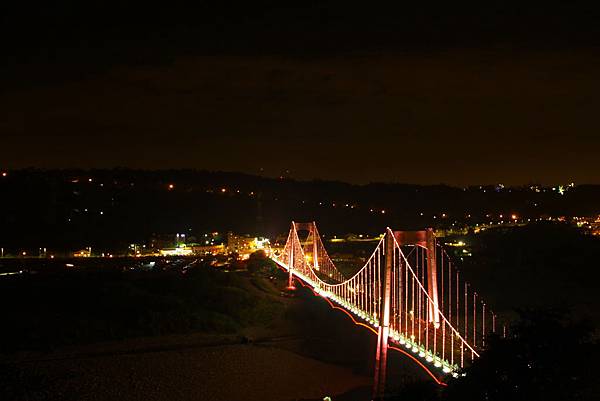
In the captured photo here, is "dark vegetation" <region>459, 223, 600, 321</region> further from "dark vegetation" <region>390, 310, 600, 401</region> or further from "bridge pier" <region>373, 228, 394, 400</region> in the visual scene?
"dark vegetation" <region>390, 310, 600, 401</region>

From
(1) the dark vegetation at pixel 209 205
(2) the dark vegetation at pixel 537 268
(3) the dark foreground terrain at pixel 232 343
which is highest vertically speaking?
(1) the dark vegetation at pixel 209 205

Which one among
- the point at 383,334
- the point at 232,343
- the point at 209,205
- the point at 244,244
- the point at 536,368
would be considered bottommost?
the point at 232,343

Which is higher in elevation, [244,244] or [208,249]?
[244,244]

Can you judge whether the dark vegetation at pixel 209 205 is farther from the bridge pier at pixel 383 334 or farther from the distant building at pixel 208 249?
the bridge pier at pixel 383 334

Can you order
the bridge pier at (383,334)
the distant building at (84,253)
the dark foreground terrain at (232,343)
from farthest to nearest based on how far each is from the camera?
the distant building at (84,253) < the bridge pier at (383,334) < the dark foreground terrain at (232,343)

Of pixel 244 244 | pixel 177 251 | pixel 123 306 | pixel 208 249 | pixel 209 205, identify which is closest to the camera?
pixel 123 306

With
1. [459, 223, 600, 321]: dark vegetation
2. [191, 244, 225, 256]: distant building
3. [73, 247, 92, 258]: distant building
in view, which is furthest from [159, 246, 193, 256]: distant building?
[459, 223, 600, 321]: dark vegetation

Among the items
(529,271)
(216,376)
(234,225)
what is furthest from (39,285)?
(234,225)

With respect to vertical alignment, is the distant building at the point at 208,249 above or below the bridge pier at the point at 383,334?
above

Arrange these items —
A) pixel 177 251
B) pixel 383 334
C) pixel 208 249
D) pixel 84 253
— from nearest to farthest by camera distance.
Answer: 1. pixel 383 334
2. pixel 84 253
3. pixel 177 251
4. pixel 208 249

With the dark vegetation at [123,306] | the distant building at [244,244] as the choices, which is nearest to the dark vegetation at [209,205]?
the distant building at [244,244]

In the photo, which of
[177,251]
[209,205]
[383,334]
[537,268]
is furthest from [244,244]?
[383,334]

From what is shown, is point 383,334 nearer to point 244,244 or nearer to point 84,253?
point 84,253
